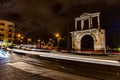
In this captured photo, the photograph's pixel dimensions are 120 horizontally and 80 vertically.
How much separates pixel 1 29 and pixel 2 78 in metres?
82.8

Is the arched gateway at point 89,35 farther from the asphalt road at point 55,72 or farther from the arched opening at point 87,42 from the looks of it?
the asphalt road at point 55,72

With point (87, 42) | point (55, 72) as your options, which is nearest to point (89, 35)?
point (87, 42)

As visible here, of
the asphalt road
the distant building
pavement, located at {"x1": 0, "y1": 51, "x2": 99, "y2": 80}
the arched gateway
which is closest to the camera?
pavement, located at {"x1": 0, "y1": 51, "x2": 99, "y2": 80}

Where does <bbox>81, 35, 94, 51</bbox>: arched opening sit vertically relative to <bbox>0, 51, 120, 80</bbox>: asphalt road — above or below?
above

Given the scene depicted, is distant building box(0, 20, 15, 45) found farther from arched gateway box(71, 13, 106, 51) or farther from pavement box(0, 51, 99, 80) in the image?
pavement box(0, 51, 99, 80)

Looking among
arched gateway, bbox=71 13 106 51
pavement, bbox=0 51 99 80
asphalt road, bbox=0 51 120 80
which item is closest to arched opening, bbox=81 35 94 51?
arched gateway, bbox=71 13 106 51

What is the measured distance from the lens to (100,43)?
48781mm

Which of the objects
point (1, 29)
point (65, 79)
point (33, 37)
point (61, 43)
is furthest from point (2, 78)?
point (33, 37)

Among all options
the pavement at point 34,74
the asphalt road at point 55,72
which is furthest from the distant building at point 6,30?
the pavement at point 34,74

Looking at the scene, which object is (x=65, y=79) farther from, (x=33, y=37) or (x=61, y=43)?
(x=33, y=37)

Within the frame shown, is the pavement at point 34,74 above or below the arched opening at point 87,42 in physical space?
below

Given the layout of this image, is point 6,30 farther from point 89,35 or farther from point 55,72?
point 55,72

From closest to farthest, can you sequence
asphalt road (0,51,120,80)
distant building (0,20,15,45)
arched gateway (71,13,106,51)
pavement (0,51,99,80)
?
pavement (0,51,99,80) < asphalt road (0,51,120,80) < arched gateway (71,13,106,51) < distant building (0,20,15,45)

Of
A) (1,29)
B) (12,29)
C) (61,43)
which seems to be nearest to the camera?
(61,43)
